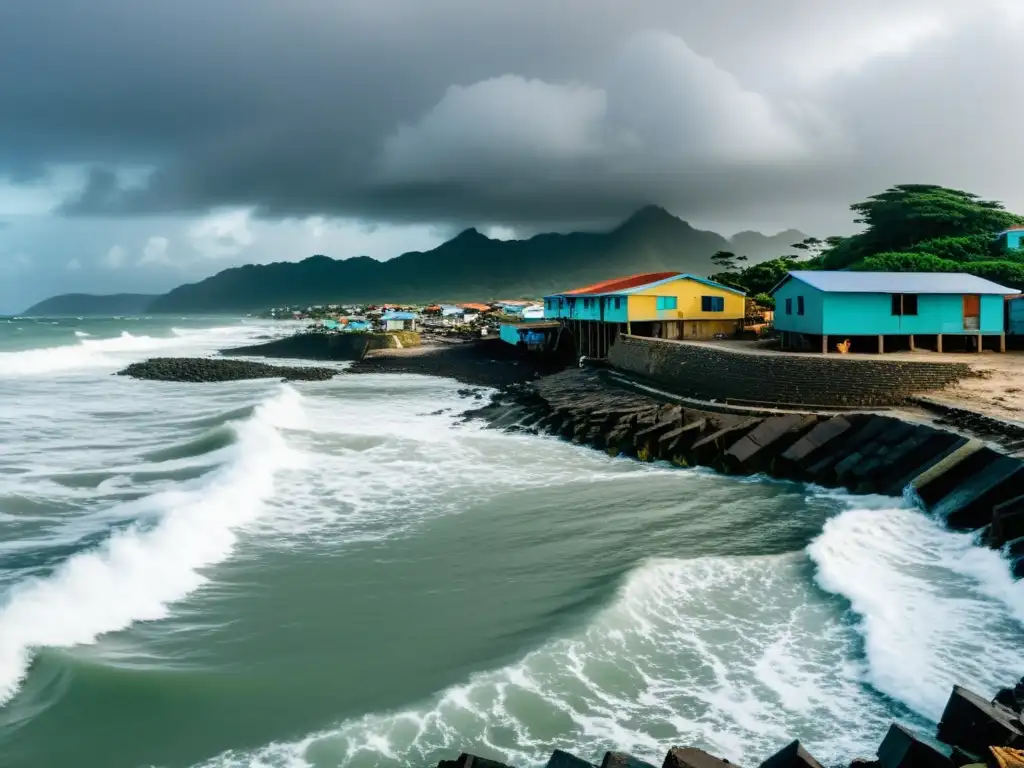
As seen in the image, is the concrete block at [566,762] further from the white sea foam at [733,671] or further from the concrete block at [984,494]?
the concrete block at [984,494]

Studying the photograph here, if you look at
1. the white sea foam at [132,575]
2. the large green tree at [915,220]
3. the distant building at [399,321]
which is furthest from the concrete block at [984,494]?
the distant building at [399,321]

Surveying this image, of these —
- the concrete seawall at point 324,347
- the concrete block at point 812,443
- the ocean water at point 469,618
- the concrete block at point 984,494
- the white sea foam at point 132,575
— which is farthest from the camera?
the concrete seawall at point 324,347

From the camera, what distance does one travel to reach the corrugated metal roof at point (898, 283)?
2581 centimetres

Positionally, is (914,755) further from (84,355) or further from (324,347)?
(84,355)

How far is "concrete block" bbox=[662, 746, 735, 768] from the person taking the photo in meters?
5.77

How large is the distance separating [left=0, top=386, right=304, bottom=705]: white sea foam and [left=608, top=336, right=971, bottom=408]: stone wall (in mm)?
14931

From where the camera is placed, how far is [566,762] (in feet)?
19.5

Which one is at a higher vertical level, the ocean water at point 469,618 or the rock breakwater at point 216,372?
the rock breakwater at point 216,372

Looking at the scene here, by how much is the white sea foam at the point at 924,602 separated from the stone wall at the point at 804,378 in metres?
6.91

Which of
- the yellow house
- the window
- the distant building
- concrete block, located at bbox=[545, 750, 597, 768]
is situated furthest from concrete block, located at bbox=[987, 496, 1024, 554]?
the distant building

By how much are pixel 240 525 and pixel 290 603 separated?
4.98 m

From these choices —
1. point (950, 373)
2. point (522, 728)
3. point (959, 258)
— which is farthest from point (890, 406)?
point (959, 258)

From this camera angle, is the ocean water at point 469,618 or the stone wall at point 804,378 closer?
the ocean water at point 469,618

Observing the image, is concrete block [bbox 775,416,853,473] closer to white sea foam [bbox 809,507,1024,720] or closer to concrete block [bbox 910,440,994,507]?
concrete block [bbox 910,440,994,507]
